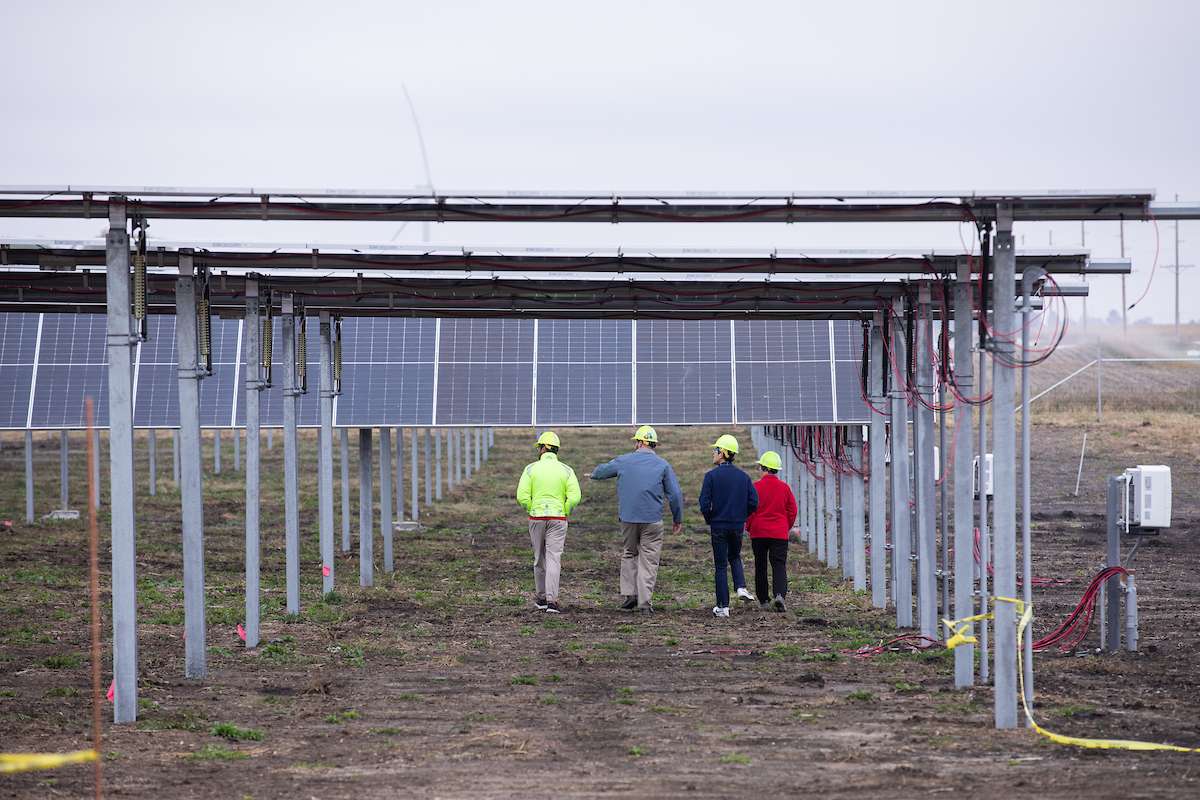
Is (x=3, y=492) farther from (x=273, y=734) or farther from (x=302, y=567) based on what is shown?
(x=273, y=734)

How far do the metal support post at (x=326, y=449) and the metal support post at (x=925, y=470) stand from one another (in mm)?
6647

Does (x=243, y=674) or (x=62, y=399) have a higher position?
(x=62, y=399)

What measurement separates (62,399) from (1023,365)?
55.1 ft

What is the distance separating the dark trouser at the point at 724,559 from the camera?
51.0ft

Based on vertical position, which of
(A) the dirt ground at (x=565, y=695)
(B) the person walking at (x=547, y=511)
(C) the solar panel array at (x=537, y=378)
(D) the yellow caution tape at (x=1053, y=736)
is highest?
(C) the solar panel array at (x=537, y=378)

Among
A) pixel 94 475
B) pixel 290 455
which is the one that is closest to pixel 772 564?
pixel 290 455

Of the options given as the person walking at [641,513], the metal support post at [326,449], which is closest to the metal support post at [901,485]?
the person walking at [641,513]

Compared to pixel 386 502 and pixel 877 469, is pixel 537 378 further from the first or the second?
pixel 877 469

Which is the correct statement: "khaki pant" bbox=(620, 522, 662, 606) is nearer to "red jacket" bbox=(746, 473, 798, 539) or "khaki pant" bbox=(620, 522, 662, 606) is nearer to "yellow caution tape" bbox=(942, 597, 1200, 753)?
"red jacket" bbox=(746, 473, 798, 539)

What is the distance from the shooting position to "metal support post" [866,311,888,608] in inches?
608

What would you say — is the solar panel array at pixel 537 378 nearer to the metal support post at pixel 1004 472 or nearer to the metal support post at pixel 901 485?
the metal support post at pixel 901 485

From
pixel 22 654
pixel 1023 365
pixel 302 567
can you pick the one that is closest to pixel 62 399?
pixel 302 567

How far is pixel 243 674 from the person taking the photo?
12320mm

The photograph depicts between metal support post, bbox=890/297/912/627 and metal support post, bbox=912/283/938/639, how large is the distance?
54 centimetres
